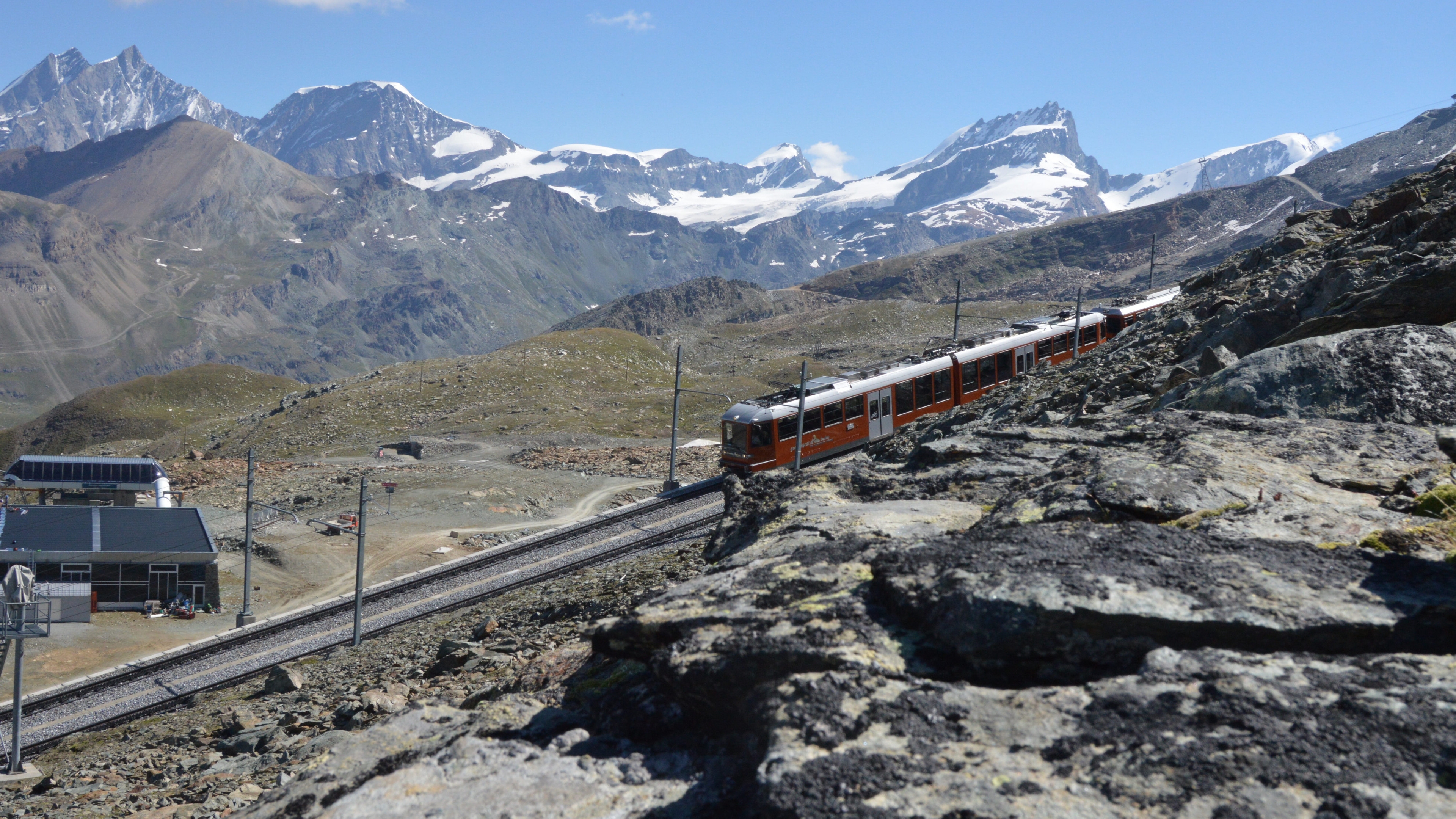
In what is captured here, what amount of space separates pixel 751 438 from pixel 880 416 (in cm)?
576

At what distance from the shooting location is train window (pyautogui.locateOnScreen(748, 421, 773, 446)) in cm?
3684

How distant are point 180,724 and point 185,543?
961 inches

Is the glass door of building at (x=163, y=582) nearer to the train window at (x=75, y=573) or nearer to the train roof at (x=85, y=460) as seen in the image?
the train window at (x=75, y=573)

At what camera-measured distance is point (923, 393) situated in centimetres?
3931

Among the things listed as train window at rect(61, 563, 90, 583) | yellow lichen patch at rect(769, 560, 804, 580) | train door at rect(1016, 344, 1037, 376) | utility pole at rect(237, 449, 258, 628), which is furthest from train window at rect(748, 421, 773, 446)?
train window at rect(61, 563, 90, 583)

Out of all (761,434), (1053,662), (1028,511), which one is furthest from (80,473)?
(1053,662)

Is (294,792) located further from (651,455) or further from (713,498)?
(651,455)

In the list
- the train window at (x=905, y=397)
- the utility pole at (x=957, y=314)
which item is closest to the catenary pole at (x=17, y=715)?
the train window at (x=905, y=397)

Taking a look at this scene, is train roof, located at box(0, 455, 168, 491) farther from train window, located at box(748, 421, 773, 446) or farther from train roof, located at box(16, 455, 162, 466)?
train window, located at box(748, 421, 773, 446)

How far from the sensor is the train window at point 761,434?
36844mm

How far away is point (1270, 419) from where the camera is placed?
1166 cm

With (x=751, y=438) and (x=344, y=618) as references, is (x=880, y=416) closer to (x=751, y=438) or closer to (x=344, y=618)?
(x=751, y=438)

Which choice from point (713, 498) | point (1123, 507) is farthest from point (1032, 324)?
point (1123, 507)

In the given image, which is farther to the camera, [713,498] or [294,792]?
[713,498]
